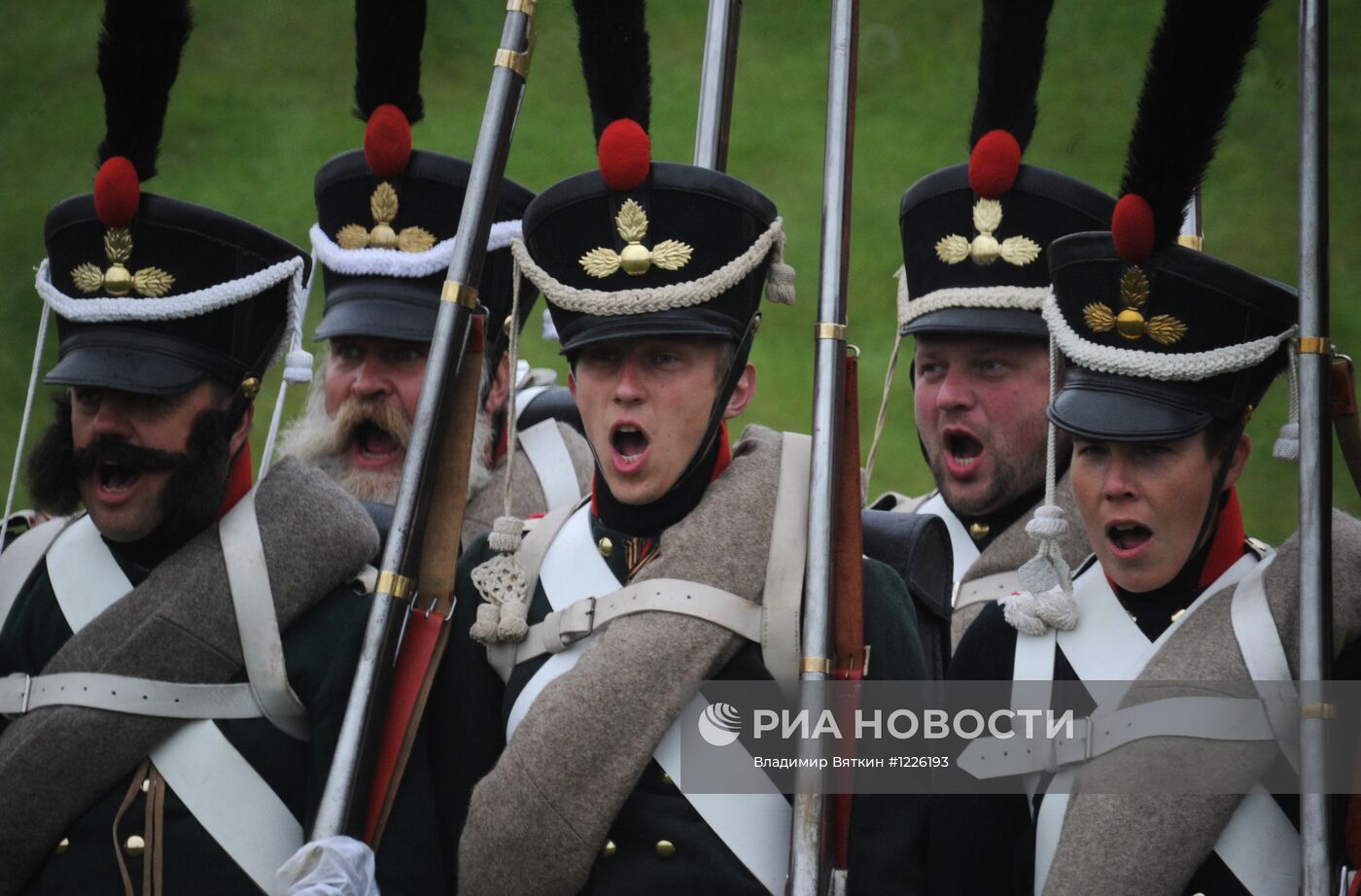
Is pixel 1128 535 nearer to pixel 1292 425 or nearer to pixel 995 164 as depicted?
pixel 1292 425

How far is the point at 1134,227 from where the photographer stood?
3.92m

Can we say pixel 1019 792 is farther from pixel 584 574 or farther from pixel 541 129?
pixel 541 129

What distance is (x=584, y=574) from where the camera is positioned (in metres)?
4.05

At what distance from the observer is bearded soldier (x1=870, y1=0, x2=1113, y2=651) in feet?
16.0

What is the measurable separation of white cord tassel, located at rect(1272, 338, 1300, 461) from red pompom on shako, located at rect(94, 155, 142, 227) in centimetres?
238

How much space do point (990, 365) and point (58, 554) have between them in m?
2.29

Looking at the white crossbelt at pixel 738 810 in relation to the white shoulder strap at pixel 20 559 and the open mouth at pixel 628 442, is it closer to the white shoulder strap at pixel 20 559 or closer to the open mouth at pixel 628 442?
the open mouth at pixel 628 442

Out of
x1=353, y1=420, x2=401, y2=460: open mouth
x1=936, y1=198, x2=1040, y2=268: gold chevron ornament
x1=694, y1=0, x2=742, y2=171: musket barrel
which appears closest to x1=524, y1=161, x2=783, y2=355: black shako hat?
x1=694, y1=0, x2=742, y2=171: musket barrel

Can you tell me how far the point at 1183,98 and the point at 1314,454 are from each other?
75 centimetres

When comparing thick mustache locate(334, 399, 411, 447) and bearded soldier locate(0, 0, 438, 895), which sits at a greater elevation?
thick mustache locate(334, 399, 411, 447)

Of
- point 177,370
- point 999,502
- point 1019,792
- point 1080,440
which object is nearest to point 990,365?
point 999,502

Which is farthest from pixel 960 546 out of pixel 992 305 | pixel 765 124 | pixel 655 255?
pixel 765 124

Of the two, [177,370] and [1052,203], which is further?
[1052,203]

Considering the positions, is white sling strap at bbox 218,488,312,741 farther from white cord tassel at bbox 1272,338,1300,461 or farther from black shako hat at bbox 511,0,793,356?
white cord tassel at bbox 1272,338,1300,461
